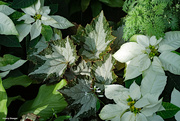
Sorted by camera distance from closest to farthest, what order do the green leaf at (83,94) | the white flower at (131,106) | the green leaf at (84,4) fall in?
1. the white flower at (131,106)
2. the green leaf at (83,94)
3. the green leaf at (84,4)

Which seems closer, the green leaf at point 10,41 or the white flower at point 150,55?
the white flower at point 150,55

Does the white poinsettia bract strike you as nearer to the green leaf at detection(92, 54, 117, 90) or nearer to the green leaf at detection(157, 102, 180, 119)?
the green leaf at detection(92, 54, 117, 90)

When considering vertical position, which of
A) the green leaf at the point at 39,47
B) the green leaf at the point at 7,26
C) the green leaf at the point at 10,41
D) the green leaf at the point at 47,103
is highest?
the green leaf at the point at 7,26

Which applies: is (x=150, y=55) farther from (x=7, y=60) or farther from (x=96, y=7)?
(x=7, y=60)

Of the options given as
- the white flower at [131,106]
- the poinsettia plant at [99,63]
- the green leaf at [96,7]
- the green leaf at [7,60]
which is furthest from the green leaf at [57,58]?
the green leaf at [96,7]

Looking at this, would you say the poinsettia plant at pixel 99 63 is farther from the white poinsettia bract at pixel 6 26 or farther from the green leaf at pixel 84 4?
the green leaf at pixel 84 4

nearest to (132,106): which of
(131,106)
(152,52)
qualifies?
(131,106)

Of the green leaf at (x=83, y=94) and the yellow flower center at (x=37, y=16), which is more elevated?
the yellow flower center at (x=37, y=16)
